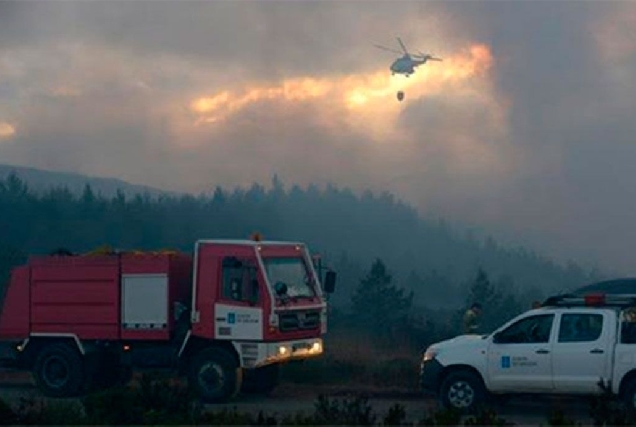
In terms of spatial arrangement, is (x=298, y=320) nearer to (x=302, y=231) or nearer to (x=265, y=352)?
(x=265, y=352)

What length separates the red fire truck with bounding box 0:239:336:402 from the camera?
20.0 meters

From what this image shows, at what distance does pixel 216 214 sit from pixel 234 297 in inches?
3463

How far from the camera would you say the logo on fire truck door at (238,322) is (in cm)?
1983

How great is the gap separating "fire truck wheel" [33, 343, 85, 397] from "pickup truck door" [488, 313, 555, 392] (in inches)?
323

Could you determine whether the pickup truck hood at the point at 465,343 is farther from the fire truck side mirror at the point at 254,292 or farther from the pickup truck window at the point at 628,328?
the fire truck side mirror at the point at 254,292

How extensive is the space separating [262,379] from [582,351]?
7.04 m

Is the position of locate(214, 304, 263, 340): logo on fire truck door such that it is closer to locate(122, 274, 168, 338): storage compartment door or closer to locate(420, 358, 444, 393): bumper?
locate(122, 274, 168, 338): storage compartment door

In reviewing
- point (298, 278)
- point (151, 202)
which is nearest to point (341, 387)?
point (298, 278)

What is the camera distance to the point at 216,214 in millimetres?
107625

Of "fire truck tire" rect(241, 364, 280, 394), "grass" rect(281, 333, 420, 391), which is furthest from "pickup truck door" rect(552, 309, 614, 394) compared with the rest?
"fire truck tire" rect(241, 364, 280, 394)

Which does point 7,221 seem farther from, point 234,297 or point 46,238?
point 234,297

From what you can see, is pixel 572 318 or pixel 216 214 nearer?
pixel 572 318

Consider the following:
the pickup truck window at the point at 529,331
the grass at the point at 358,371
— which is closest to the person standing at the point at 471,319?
the grass at the point at 358,371

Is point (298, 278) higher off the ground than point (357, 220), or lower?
lower
